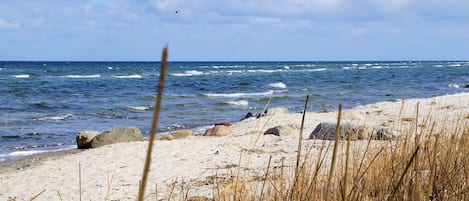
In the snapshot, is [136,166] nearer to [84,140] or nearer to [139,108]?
[84,140]

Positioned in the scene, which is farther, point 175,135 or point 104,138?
point 175,135

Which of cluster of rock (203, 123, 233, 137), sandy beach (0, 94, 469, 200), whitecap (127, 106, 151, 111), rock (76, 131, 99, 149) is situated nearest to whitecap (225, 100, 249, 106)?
whitecap (127, 106, 151, 111)

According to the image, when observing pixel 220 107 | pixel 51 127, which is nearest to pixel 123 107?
pixel 220 107

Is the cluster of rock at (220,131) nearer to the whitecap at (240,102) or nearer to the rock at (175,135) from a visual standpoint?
the rock at (175,135)

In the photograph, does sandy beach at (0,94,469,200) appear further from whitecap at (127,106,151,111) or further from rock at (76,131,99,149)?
whitecap at (127,106,151,111)

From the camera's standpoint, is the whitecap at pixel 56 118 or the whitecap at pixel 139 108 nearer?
the whitecap at pixel 56 118

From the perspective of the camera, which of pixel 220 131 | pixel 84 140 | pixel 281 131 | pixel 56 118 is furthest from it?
pixel 56 118

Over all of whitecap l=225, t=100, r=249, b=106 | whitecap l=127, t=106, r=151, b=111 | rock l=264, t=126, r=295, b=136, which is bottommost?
whitecap l=127, t=106, r=151, b=111

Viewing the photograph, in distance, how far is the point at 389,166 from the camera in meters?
3.59

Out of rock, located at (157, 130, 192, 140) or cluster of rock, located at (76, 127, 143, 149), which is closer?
cluster of rock, located at (76, 127, 143, 149)

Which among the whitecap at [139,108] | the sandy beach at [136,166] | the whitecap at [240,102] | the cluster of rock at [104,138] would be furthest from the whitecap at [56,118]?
the whitecap at [240,102]

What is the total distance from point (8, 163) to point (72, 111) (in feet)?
30.3

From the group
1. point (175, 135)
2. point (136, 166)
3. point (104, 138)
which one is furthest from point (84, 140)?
point (136, 166)

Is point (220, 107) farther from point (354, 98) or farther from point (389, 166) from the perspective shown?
point (389, 166)
